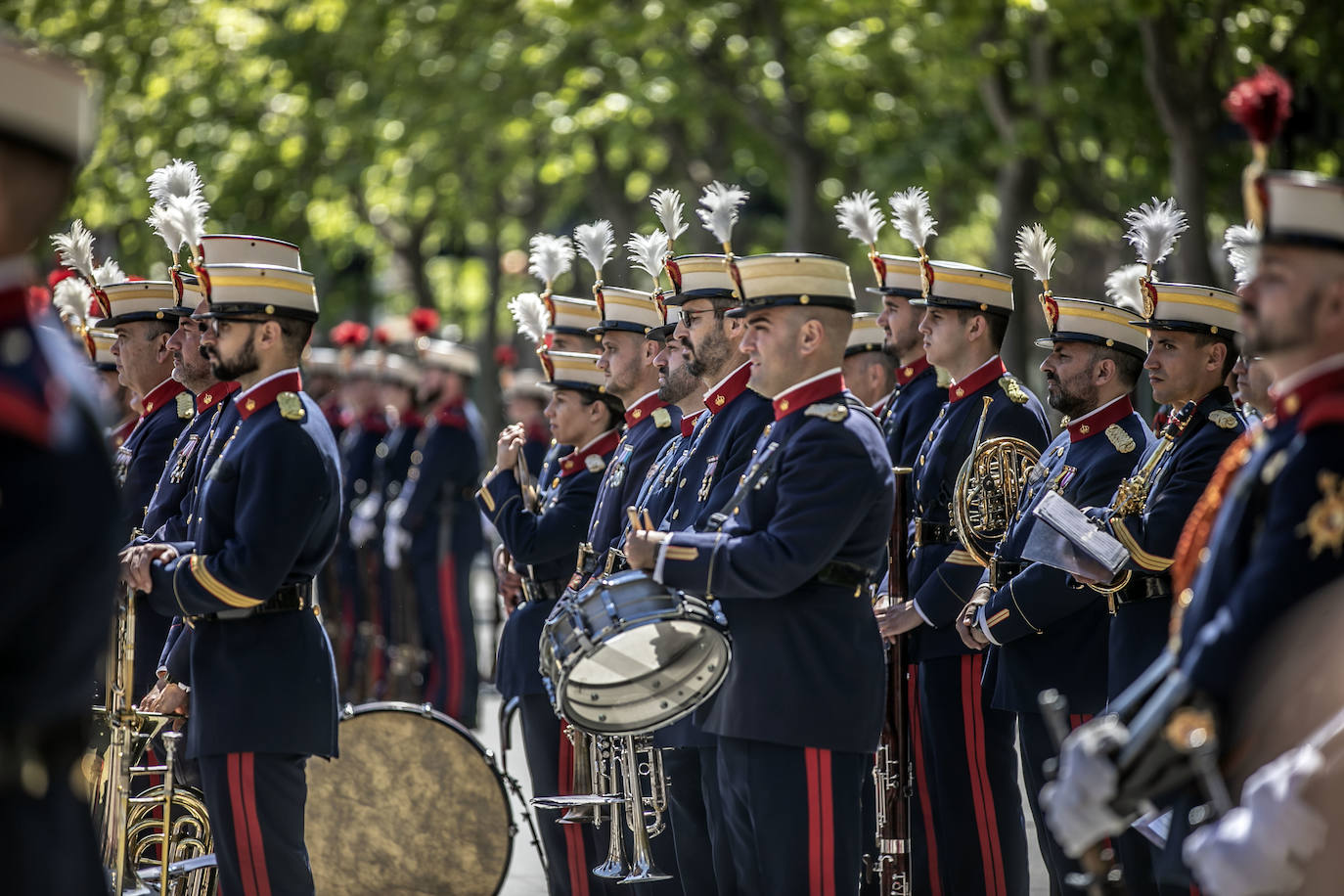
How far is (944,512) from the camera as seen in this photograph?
6895mm

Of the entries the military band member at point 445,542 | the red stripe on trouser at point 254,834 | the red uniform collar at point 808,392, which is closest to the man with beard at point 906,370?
the red uniform collar at point 808,392

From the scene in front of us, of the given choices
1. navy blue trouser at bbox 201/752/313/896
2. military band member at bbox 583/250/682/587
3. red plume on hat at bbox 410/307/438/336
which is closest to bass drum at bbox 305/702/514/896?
military band member at bbox 583/250/682/587

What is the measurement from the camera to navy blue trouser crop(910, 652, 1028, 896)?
6535mm

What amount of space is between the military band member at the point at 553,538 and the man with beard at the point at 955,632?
132 cm

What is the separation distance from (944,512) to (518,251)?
2300 cm

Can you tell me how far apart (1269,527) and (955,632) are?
3452 millimetres

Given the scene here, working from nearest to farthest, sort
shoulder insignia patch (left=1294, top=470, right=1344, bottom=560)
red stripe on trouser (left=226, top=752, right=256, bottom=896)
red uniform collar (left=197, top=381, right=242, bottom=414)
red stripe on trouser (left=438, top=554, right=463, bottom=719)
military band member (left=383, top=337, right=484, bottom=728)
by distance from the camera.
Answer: shoulder insignia patch (left=1294, top=470, right=1344, bottom=560), red stripe on trouser (left=226, top=752, right=256, bottom=896), red uniform collar (left=197, top=381, right=242, bottom=414), red stripe on trouser (left=438, top=554, right=463, bottom=719), military band member (left=383, top=337, right=484, bottom=728)

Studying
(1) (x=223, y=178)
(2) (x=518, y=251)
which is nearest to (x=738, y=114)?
(1) (x=223, y=178)

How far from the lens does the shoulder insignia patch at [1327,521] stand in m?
3.27

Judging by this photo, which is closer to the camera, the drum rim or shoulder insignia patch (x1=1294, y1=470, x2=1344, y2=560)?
shoulder insignia patch (x1=1294, y1=470, x2=1344, y2=560)

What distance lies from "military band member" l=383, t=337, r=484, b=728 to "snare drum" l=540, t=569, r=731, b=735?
283 inches

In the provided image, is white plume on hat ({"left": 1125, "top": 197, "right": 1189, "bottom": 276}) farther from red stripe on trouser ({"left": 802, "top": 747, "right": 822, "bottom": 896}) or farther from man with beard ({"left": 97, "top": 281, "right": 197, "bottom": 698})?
man with beard ({"left": 97, "top": 281, "right": 197, "bottom": 698})

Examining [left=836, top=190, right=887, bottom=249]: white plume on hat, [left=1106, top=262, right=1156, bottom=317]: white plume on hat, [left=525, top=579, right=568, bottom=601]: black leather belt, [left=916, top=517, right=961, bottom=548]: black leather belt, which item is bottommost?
[left=525, top=579, right=568, bottom=601]: black leather belt

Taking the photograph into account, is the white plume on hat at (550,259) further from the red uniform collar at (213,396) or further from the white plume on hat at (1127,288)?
the white plume on hat at (1127,288)
